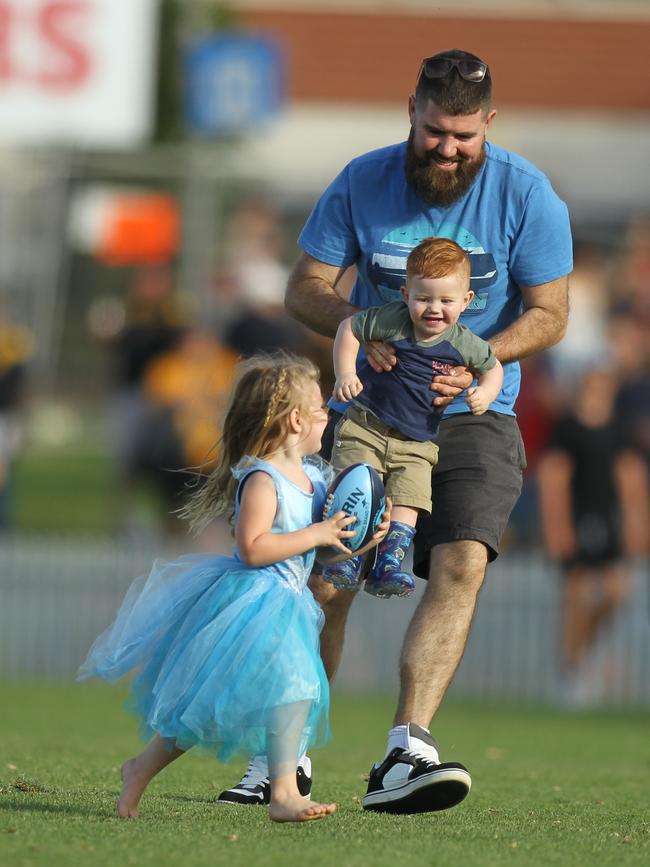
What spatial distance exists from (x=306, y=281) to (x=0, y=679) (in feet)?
24.8

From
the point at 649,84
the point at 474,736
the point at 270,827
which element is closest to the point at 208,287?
the point at 474,736

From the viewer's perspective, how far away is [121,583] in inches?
523

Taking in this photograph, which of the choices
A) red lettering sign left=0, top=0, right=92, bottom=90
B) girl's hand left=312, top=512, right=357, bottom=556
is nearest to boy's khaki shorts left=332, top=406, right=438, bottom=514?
girl's hand left=312, top=512, right=357, bottom=556

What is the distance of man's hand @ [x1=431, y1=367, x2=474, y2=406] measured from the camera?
5.61 metres

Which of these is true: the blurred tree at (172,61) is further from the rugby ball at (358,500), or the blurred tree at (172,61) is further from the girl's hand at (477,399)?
the rugby ball at (358,500)

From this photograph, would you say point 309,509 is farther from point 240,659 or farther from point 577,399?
point 577,399

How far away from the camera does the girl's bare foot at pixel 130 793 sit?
17.0 ft

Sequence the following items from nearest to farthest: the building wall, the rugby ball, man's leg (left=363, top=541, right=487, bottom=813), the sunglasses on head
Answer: the rugby ball → man's leg (left=363, top=541, right=487, bottom=813) → the sunglasses on head → the building wall

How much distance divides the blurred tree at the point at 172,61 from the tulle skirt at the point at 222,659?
26.1 m

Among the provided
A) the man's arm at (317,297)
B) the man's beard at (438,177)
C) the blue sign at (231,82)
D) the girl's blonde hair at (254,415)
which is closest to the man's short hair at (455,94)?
the man's beard at (438,177)

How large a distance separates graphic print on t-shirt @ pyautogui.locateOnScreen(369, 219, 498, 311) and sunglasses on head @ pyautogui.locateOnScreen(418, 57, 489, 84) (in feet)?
1.60

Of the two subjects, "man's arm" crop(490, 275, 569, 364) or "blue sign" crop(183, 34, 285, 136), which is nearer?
"man's arm" crop(490, 275, 569, 364)

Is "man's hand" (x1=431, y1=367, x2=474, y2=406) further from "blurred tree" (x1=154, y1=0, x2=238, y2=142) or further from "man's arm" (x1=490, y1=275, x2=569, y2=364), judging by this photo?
"blurred tree" (x1=154, y1=0, x2=238, y2=142)

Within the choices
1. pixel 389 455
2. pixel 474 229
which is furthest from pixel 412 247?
pixel 389 455
